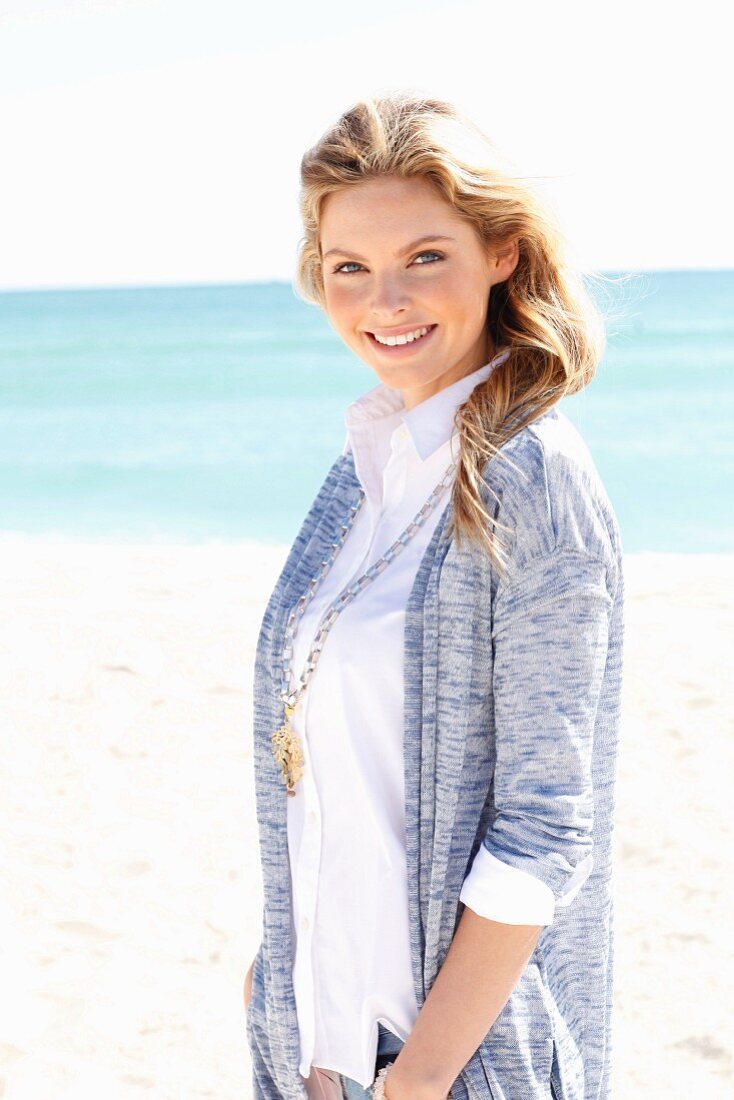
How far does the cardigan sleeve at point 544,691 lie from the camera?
1512 millimetres

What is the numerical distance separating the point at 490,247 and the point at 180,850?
3361 mm

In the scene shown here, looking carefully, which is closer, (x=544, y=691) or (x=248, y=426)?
(x=544, y=691)

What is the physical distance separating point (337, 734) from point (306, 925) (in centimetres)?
28

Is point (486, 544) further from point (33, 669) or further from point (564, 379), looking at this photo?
point (33, 669)

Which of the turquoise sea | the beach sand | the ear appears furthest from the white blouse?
the beach sand

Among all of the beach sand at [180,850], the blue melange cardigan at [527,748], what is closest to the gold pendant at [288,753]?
the blue melange cardigan at [527,748]

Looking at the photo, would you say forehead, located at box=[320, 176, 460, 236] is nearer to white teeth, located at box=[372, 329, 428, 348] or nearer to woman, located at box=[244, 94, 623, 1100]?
woman, located at box=[244, 94, 623, 1100]

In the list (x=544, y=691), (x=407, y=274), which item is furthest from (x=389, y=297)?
(x=544, y=691)

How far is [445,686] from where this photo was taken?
Answer: 62.3 inches

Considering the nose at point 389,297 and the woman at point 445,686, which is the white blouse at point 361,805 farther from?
the nose at point 389,297

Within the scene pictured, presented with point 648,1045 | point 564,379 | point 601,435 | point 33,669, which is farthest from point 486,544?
point 601,435

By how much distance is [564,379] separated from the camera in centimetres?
173

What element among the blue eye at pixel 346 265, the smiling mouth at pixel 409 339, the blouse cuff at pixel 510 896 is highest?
the blue eye at pixel 346 265

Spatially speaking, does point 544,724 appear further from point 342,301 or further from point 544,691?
point 342,301
